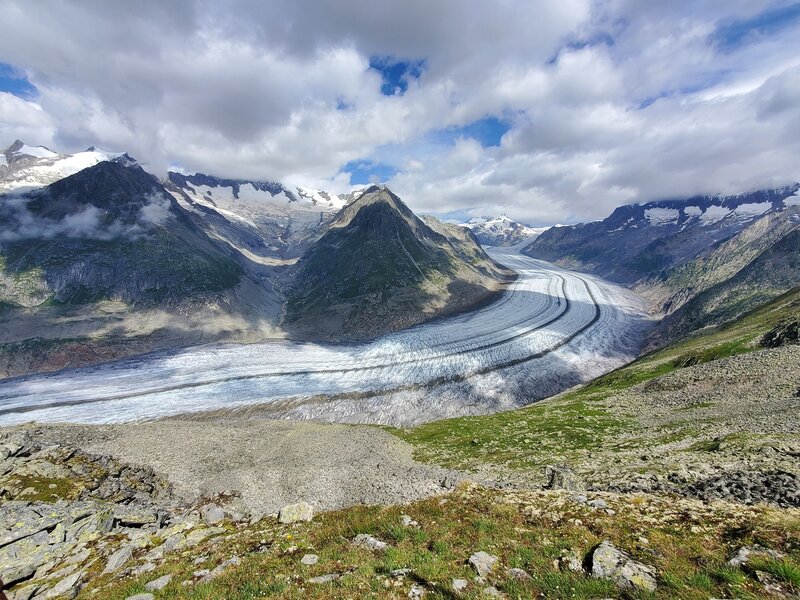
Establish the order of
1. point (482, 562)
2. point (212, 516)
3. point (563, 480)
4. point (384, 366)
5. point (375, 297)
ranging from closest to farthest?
point (482, 562) < point (563, 480) < point (212, 516) < point (384, 366) < point (375, 297)

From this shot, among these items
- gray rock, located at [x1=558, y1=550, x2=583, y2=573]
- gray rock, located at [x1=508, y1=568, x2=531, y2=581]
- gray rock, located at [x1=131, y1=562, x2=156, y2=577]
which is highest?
gray rock, located at [x1=508, y1=568, x2=531, y2=581]

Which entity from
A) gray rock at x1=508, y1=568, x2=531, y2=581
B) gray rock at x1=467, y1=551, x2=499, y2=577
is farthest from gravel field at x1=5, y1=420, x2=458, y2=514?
gray rock at x1=508, y1=568, x2=531, y2=581

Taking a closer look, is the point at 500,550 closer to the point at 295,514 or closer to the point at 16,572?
the point at 295,514

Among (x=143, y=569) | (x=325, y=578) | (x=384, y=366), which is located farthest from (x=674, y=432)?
(x=384, y=366)

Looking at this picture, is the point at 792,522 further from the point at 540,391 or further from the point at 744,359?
the point at 540,391

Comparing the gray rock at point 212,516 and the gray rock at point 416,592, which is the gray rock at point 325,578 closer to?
the gray rock at point 416,592

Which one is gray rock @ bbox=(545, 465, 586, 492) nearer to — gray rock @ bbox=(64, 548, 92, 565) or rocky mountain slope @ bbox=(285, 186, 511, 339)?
gray rock @ bbox=(64, 548, 92, 565)

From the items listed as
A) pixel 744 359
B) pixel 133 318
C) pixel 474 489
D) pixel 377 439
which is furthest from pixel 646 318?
pixel 133 318
